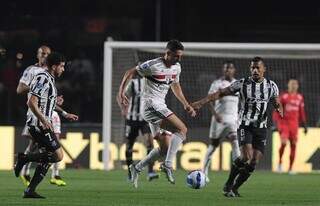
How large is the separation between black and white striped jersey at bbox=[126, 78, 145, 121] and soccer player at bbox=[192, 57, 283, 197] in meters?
5.53

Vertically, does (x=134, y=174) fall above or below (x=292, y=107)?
below

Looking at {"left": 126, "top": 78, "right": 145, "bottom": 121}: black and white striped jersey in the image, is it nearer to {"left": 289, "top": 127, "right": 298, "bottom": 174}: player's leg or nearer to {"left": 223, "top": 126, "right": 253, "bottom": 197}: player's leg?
{"left": 289, "top": 127, "right": 298, "bottom": 174}: player's leg

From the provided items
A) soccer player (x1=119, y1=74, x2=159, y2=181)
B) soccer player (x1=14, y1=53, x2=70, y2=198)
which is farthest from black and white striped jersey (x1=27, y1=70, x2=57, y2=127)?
soccer player (x1=119, y1=74, x2=159, y2=181)

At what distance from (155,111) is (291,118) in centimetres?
753

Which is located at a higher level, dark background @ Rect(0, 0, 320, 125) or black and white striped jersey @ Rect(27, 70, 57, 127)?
dark background @ Rect(0, 0, 320, 125)

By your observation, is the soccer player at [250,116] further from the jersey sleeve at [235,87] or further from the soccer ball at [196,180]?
the soccer ball at [196,180]

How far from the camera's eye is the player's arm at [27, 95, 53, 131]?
13.2 meters

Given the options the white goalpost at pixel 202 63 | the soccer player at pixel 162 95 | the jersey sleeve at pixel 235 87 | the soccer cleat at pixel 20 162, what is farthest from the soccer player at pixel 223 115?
the soccer cleat at pixel 20 162

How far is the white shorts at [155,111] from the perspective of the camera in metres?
15.7

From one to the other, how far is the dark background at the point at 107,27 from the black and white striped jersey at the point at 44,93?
13.8m

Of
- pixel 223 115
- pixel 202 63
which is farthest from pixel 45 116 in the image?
pixel 202 63

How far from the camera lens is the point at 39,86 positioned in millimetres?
13453

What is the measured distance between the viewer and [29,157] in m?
13.8

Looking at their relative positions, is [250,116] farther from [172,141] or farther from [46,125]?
[46,125]
